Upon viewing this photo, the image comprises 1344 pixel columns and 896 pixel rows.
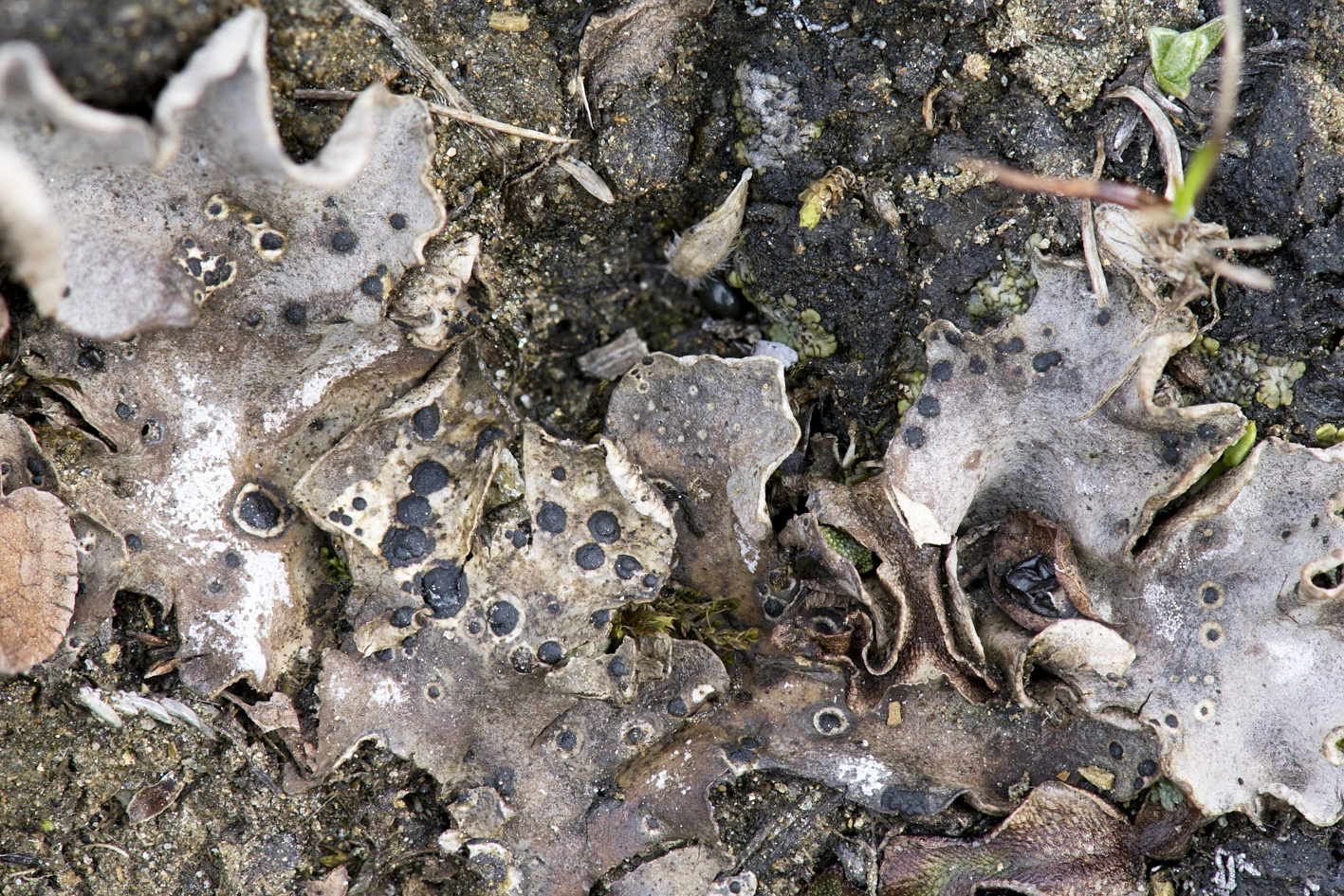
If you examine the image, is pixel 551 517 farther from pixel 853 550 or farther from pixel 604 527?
pixel 853 550

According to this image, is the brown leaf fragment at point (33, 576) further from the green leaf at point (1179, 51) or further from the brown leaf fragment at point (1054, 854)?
the green leaf at point (1179, 51)

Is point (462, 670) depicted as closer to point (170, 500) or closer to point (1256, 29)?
point (170, 500)

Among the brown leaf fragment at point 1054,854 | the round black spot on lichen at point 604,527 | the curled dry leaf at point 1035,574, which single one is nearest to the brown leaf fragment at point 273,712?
the round black spot on lichen at point 604,527

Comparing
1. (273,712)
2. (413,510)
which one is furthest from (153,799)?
(413,510)

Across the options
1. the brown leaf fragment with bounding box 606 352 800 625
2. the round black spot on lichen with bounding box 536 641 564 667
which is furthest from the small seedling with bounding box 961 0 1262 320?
the round black spot on lichen with bounding box 536 641 564 667

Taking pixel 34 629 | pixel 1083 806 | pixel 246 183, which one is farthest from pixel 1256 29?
pixel 34 629

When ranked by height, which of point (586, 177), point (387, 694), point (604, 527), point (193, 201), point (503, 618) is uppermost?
point (193, 201)
